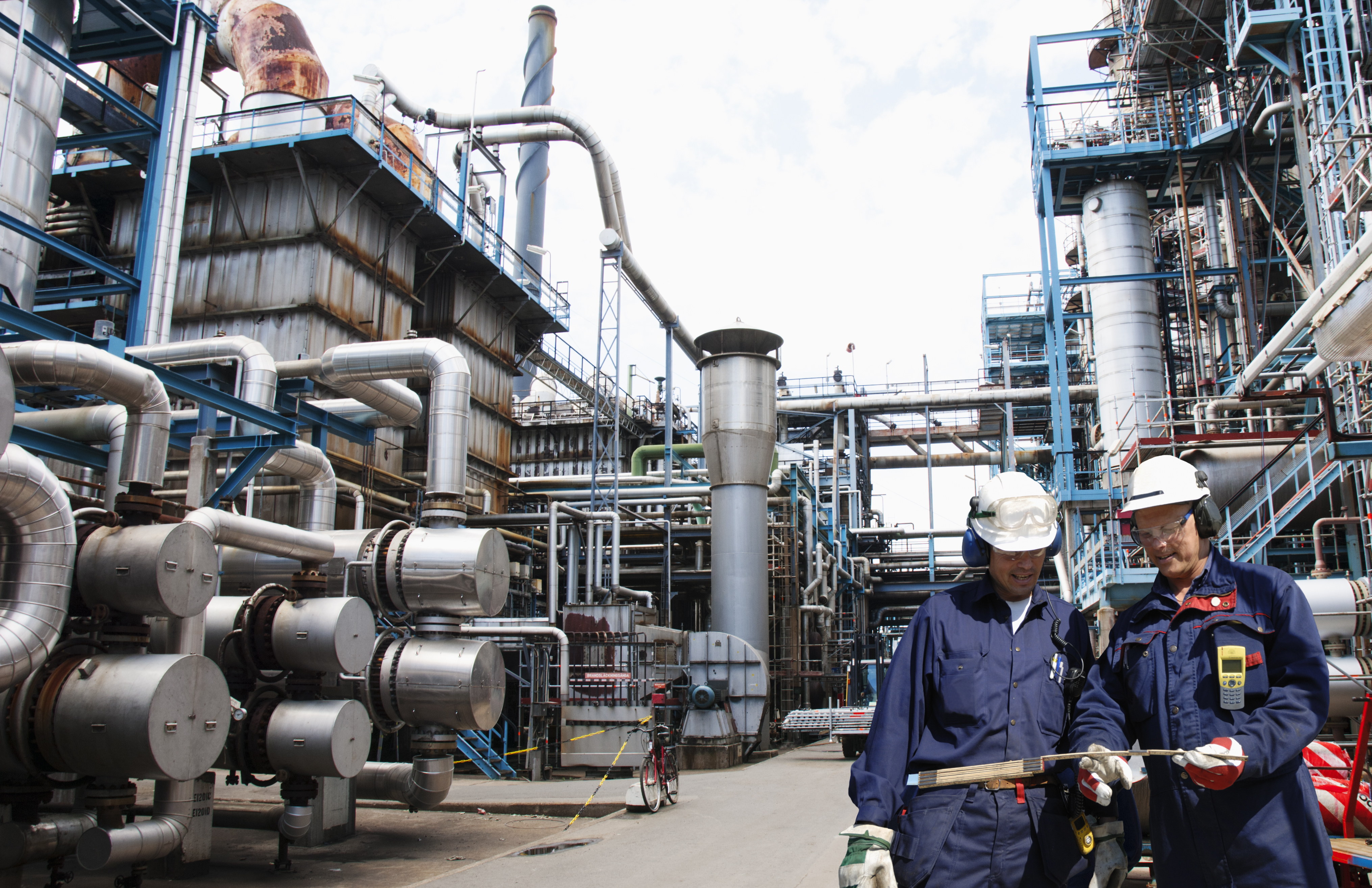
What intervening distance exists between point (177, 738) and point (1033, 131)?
874 inches

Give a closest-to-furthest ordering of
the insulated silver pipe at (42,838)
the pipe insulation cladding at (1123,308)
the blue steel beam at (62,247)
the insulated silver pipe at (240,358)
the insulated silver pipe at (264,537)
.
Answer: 1. the insulated silver pipe at (42,838)
2. the insulated silver pipe at (264,537)
3. the blue steel beam at (62,247)
4. the insulated silver pipe at (240,358)
5. the pipe insulation cladding at (1123,308)

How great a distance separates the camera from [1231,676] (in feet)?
10.0

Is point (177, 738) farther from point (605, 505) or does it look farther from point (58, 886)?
point (605, 505)

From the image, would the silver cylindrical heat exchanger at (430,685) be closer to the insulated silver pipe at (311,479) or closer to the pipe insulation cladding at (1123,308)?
the insulated silver pipe at (311,479)

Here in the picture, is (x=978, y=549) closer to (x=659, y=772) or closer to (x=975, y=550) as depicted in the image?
(x=975, y=550)

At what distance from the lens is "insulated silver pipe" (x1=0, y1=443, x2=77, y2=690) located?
614 cm

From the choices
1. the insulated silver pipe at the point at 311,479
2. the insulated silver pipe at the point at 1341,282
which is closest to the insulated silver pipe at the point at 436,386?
the insulated silver pipe at the point at 311,479

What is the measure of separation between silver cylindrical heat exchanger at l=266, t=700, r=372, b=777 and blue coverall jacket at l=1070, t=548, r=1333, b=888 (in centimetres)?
691

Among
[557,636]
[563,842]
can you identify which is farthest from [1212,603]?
[557,636]

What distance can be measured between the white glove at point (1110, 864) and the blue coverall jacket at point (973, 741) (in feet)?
0.23

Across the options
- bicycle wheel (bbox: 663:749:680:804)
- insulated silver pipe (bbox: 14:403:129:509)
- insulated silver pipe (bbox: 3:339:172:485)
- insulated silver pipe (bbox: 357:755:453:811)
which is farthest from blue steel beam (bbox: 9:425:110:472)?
bicycle wheel (bbox: 663:749:680:804)

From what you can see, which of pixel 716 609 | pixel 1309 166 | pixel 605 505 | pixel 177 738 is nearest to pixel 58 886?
pixel 177 738

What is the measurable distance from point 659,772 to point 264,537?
224 inches

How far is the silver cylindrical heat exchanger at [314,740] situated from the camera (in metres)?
8.30
